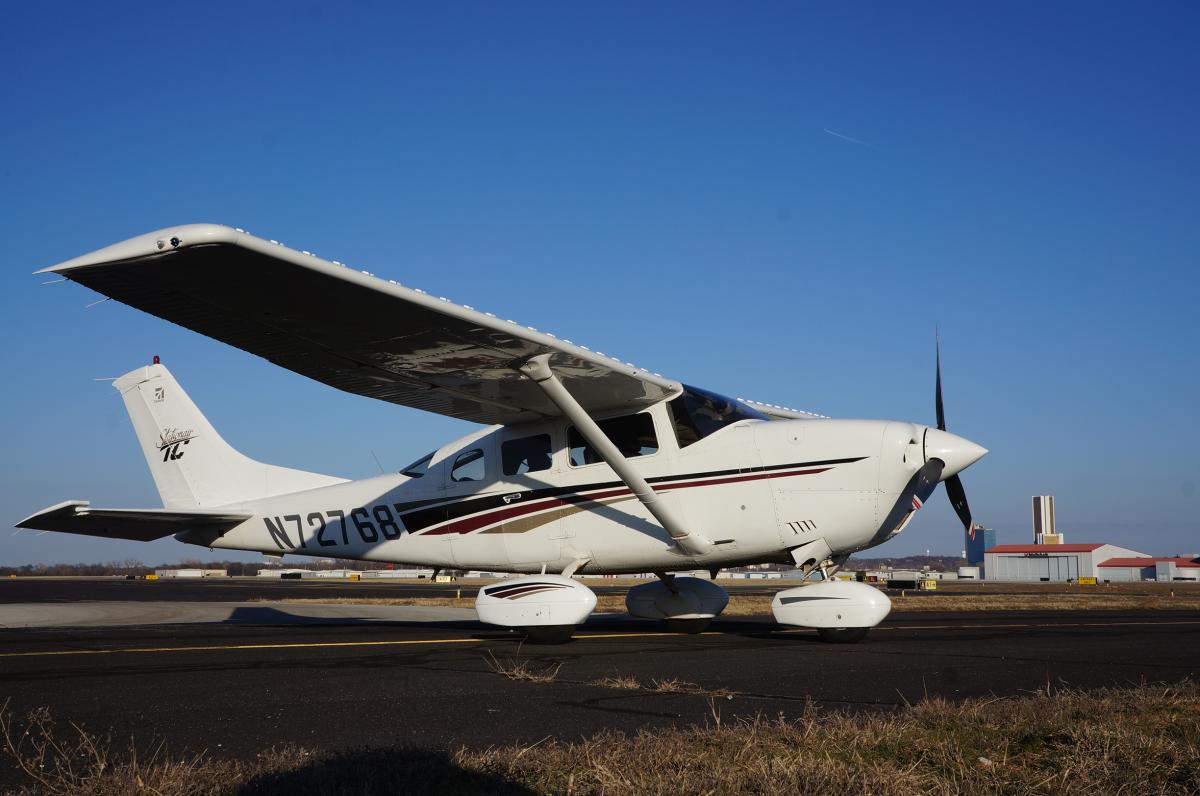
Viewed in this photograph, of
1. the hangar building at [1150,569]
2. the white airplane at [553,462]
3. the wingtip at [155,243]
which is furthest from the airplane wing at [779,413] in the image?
the hangar building at [1150,569]

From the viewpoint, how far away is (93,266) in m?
8.39

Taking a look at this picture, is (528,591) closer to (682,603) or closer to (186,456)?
(682,603)

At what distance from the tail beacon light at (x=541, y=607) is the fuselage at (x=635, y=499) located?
1.27 metres

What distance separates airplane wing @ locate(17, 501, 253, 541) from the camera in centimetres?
1399

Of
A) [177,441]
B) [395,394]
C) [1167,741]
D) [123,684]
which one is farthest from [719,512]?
[177,441]

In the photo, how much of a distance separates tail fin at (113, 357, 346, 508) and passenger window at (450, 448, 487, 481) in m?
3.62

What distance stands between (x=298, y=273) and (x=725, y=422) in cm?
578

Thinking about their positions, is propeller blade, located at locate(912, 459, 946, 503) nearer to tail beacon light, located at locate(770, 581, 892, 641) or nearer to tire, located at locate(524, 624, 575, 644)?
tail beacon light, located at locate(770, 581, 892, 641)

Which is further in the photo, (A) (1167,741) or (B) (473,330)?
(B) (473,330)

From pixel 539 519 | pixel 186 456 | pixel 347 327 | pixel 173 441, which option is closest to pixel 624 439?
pixel 539 519

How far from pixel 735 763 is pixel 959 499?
9968 mm

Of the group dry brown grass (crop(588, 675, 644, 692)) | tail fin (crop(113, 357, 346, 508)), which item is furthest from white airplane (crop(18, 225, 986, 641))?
dry brown grass (crop(588, 675, 644, 692))

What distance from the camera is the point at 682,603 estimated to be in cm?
1416

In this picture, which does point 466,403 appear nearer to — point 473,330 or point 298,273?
point 473,330
